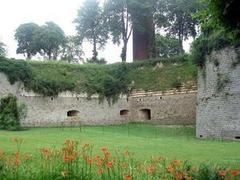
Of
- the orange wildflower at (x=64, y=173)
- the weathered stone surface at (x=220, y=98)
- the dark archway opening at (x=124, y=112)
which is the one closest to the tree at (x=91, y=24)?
the dark archway opening at (x=124, y=112)

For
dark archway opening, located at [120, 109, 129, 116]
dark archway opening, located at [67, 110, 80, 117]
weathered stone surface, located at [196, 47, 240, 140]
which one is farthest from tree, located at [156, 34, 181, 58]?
weathered stone surface, located at [196, 47, 240, 140]

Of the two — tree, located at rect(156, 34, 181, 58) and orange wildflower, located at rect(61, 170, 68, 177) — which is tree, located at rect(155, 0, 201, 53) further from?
orange wildflower, located at rect(61, 170, 68, 177)

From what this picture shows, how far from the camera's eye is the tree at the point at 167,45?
118ft

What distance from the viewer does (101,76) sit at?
998 inches

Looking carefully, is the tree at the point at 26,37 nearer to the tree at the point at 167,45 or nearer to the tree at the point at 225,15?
the tree at the point at 167,45

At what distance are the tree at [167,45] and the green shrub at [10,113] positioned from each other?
17.6 metres

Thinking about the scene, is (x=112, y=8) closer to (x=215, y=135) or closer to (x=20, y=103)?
(x=20, y=103)

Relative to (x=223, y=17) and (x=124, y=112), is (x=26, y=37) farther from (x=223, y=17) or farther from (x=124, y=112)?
(x=223, y=17)

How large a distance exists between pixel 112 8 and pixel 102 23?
2314 mm

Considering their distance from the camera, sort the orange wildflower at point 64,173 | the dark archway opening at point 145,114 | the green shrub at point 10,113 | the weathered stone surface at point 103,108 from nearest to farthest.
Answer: the orange wildflower at point 64,173
the green shrub at point 10,113
the weathered stone surface at point 103,108
the dark archway opening at point 145,114

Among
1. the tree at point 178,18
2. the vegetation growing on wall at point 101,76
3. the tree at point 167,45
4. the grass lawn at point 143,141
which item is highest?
the tree at point 178,18

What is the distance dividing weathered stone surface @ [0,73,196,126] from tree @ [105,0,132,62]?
758 centimetres

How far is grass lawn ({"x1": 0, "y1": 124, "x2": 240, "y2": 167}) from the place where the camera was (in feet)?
34.4

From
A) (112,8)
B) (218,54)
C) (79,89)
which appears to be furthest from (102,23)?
(218,54)
